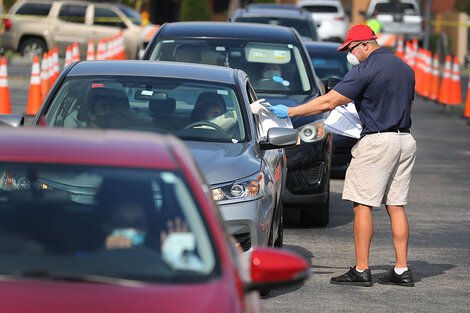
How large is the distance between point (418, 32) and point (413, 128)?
71.6ft

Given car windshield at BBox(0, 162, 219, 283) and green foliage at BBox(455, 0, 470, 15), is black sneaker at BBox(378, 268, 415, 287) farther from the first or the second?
green foliage at BBox(455, 0, 470, 15)

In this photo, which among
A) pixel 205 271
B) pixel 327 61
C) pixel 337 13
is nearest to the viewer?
pixel 205 271

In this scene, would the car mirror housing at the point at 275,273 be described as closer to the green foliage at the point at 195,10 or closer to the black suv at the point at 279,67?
the black suv at the point at 279,67

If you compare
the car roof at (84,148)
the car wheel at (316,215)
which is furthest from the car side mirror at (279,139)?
the car roof at (84,148)

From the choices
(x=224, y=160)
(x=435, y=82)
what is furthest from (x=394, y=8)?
(x=224, y=160)

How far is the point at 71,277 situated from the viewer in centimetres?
410

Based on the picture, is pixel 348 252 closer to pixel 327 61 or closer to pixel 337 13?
pixel 327 61

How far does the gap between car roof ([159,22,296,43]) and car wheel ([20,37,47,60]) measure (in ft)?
66.1

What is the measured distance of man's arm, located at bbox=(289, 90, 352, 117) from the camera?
Answer: 8.38 metres

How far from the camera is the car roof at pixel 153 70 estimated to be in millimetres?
8500

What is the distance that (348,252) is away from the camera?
9.74 meters

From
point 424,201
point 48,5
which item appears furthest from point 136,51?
point 424,201

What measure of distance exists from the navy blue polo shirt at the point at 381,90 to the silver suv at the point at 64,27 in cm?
2407

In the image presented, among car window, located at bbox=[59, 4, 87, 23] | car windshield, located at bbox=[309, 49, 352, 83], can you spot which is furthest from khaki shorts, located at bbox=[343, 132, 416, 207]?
car window, located at bbox=[59, 4, 87, 23]
